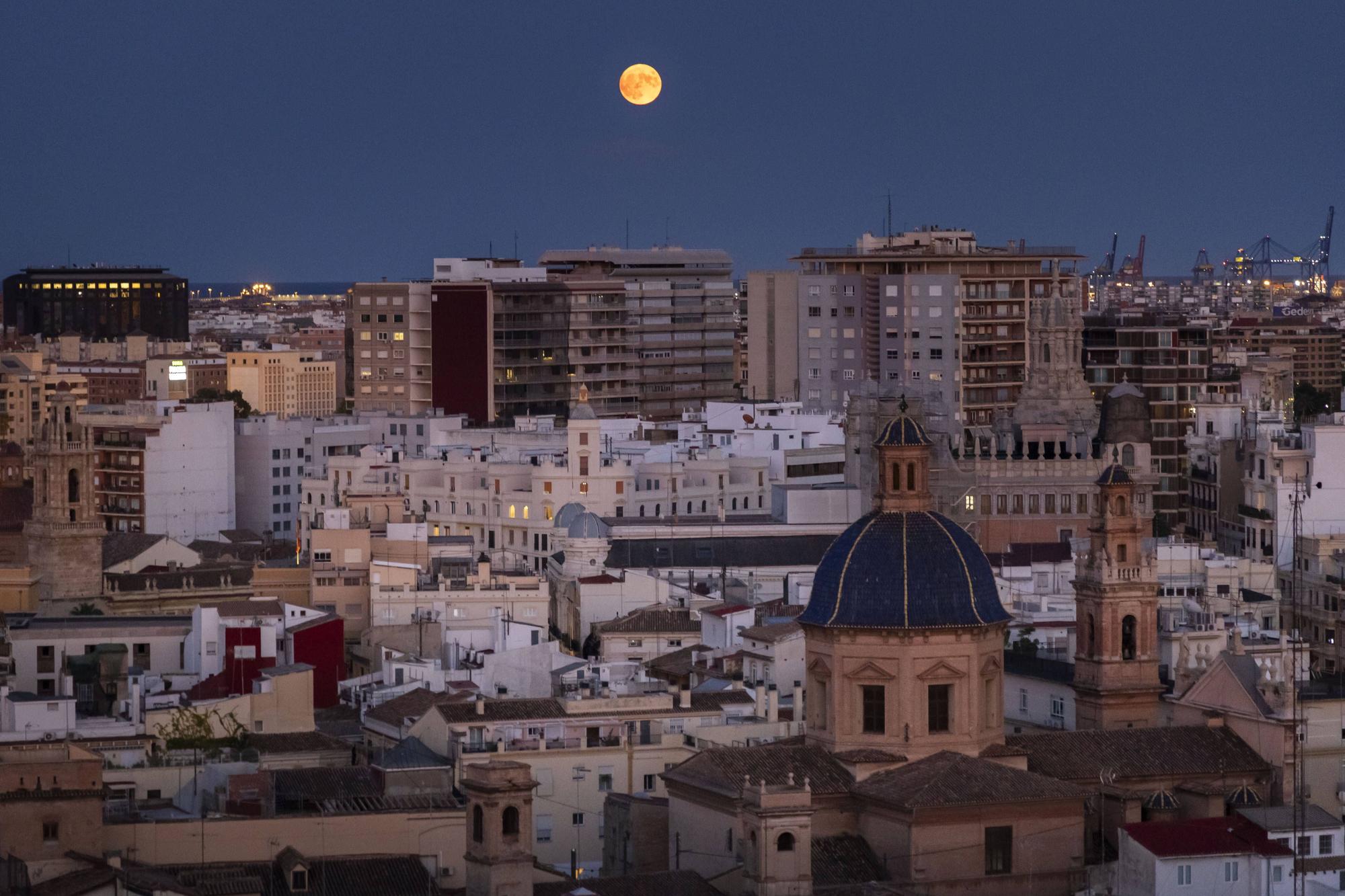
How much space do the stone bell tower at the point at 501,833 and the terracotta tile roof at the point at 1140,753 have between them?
8.24m

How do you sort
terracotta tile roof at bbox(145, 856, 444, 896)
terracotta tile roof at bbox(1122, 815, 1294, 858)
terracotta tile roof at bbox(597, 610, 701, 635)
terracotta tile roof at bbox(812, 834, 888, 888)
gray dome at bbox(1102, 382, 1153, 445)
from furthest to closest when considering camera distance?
gray dome at bbox(1102, 382, 1153, 445) → terracotta tile roof at bbox(597, 610, 701, 635) → terracotta tile roof at bbox(812, 834, 888, 888) → terracotta tile roof at bbox(1122, 815, 1294, 858) → terracotta tile roof at bbox(145, 856, 444, 896)

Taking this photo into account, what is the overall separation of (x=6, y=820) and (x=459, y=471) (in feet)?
159

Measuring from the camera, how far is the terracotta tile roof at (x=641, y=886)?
4209cm

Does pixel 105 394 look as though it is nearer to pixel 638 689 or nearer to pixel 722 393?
pixel 722 393

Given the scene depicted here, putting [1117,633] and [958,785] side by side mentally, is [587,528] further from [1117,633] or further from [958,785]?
[958,785]

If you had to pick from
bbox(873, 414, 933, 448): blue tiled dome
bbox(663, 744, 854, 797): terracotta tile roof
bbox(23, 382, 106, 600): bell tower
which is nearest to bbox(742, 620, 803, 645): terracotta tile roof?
bbox(873, 414, 933, 448): blue tiled dome

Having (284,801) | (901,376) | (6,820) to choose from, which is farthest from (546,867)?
(901,376)

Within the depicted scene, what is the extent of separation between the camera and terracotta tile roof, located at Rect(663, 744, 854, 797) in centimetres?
4397

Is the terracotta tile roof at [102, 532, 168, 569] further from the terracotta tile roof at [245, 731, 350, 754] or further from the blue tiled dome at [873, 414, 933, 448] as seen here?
the blue tiled dome at [873, 414, 933, 448]

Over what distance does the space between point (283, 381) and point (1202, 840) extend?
455 feet

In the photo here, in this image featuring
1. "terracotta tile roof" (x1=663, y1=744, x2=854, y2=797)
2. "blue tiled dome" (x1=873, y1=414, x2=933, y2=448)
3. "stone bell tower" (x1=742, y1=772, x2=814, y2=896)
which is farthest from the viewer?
"blue tiled dome" (x1=873, y1=414, x2=933, y2=448)

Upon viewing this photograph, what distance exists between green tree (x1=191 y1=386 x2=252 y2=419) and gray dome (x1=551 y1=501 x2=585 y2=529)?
60.7 meters

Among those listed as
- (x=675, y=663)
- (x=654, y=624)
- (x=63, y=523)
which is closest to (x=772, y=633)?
(x=675, y=663)

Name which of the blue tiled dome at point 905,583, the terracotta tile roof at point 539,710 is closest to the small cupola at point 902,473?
the blue tiled dome at point 905,583
